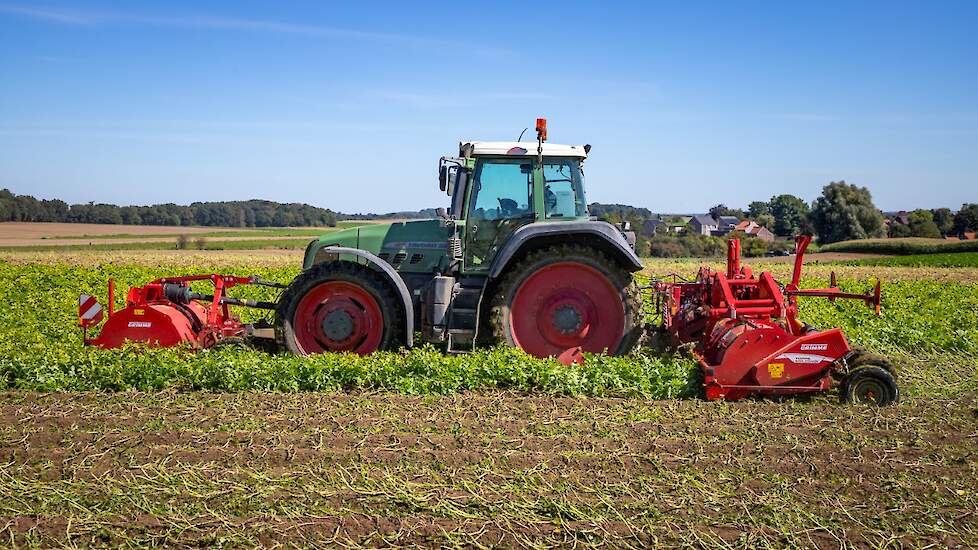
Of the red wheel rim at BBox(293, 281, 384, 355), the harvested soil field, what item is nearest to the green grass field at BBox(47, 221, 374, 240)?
the red wheel rim at BBox(293, 281, 384, 355)

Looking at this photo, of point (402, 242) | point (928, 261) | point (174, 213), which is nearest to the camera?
point (402, 242)

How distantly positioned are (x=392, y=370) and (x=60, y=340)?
19.0 feet

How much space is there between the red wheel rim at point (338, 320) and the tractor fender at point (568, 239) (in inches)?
59.1

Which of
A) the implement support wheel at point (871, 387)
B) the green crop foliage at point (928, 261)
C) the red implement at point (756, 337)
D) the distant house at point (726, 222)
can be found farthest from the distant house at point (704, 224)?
the implement support wheel at point (871, 387)

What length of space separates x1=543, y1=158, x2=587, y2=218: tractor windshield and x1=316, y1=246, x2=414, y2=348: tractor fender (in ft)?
6.03

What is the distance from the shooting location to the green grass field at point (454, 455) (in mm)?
4852

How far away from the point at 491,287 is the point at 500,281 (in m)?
0.16

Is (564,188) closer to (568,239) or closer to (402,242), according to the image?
(568,239)

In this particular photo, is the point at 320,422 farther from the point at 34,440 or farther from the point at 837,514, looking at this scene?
the point at 837,514

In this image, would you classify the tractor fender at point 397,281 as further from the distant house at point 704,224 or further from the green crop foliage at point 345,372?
the distant house at point 704,224

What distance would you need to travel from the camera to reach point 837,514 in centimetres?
508

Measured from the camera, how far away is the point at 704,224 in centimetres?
8569

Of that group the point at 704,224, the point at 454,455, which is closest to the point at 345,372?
the point at 454,455

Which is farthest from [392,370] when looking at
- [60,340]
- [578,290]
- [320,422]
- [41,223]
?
[41,223]
